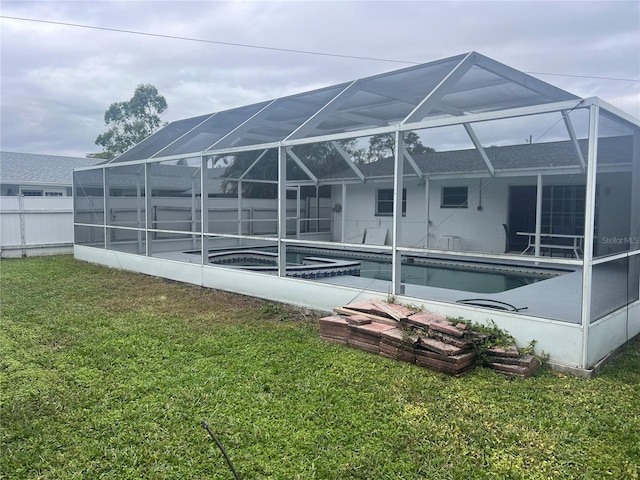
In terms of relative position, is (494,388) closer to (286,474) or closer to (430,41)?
(286,474)

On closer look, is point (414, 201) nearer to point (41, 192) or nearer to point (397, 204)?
point (397, 204)

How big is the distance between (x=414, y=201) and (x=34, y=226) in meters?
11.0

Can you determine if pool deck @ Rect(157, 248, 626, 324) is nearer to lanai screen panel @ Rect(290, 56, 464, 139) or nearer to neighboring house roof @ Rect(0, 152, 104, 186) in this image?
lanai screen panel @ Rect(290, 56, 464, 139)

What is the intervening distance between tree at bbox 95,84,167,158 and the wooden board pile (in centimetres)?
2489

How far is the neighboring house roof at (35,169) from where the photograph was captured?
18.4 m

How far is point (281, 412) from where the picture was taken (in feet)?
10.4

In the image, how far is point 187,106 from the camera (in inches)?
1212

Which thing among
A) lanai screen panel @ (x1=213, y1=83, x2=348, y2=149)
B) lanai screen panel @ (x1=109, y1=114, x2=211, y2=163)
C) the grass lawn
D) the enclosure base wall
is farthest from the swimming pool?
the grass lawn

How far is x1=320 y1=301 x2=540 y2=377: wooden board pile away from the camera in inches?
154

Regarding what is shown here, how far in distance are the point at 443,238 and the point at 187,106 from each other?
2397cm

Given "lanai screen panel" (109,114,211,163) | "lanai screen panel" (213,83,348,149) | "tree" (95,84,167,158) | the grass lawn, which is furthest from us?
"tree" (95,84,167,158)

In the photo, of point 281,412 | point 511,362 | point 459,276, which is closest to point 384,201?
point 459,276

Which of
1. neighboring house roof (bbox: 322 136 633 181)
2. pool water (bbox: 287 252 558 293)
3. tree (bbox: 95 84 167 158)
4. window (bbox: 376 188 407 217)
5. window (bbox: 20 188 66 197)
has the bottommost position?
pool water (bbox: 287 252 558 293)

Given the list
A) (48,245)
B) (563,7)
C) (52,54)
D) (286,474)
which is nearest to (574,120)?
(563,7)
